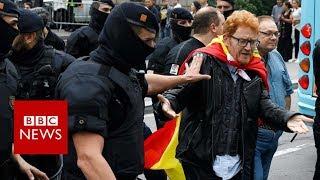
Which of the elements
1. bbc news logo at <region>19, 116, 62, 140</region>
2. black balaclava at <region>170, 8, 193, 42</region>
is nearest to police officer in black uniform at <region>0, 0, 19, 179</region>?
bbc news logo at <region>19, 116, 62, 140</region>

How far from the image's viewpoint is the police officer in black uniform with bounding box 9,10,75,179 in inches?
213

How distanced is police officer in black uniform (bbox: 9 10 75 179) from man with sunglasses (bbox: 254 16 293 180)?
162cm

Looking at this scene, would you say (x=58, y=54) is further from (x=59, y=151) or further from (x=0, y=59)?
(x=59, y=151)

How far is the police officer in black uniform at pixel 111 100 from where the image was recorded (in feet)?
11.2

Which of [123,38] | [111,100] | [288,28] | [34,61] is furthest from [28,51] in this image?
[288,28]

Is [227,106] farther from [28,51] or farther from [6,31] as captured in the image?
[28,51]

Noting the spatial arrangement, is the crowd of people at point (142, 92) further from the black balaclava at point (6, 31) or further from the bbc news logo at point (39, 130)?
the bbc news logo at point (39, 130)

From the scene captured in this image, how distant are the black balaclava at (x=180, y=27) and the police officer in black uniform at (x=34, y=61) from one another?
92.1 inches

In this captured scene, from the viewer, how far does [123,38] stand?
3686 mm

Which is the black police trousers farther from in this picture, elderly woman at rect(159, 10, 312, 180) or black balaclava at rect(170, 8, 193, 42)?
black balaclava at rect(170, 8, 193, 42)

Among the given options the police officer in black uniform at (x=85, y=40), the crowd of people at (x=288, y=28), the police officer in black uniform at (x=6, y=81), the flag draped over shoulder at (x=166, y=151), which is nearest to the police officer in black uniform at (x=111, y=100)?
the police officer in black uniform at (x=6, y=81)

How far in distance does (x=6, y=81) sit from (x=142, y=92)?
0.84 metres

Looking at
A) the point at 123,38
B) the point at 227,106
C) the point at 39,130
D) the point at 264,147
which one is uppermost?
the point at 123,38

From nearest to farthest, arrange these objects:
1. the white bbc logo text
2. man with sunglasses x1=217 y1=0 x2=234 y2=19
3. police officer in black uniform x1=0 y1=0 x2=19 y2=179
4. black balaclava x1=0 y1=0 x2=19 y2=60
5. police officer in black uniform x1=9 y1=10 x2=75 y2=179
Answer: the white bbc logo text
police officer in black uniform x1=0 y1=0 x2=19 y2=179
black balaclava x1=0 y1=0 x2=19 y2=60
police officer in black uniform x1=9 y1=10 x2=75 y2=179
man with sunglasses x1=217 y1=0 x2=234 y2=19
